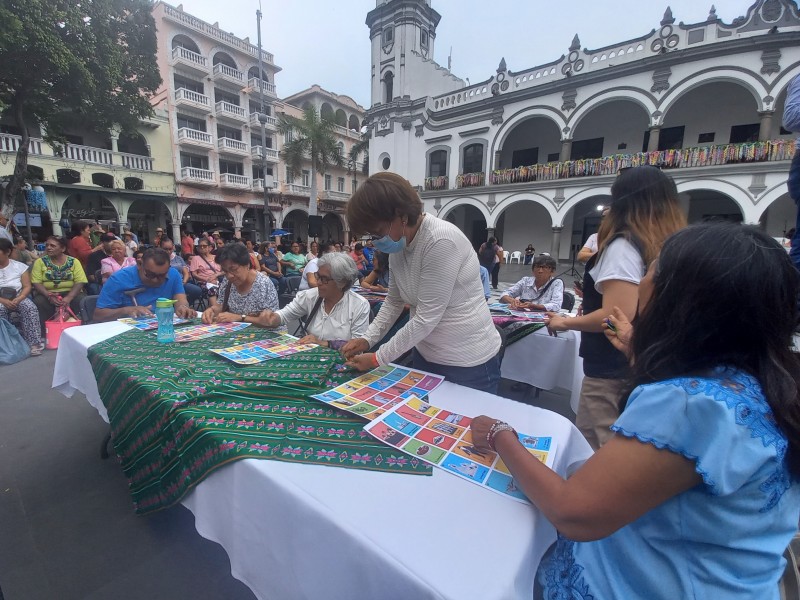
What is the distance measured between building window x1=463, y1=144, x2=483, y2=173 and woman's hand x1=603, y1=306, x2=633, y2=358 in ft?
54.9

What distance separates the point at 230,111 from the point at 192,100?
6.85 ft

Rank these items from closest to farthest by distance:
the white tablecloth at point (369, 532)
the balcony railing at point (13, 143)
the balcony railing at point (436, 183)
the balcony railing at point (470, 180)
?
the white tablecloth at point (369, 532), the balcony railing at point (13, 143), the balcony railing at point (470, 180), the balcony railing at point (436, 183)

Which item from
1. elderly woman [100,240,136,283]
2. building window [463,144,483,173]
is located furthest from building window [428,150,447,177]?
elderly woman [100,240,136,283]

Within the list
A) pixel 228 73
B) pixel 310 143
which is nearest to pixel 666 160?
pixel 310 143

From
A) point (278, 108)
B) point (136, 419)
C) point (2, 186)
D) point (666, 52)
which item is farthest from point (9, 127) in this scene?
point (666, 52)

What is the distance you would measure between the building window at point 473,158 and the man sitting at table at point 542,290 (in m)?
14.1

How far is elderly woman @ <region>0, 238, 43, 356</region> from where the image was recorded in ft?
15.4

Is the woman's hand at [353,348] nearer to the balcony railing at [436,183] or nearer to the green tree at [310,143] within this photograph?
Result: the balcony railing at [436,183]

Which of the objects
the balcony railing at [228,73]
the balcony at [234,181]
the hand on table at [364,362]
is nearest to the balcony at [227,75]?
the balcony railing at [228,73]

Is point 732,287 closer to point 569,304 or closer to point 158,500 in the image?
point 158,500

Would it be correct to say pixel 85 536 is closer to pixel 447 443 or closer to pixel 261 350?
pixel 261 350

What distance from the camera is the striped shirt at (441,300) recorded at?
159 centimetres

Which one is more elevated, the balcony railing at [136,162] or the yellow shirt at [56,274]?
the balcony railing at [136,162]

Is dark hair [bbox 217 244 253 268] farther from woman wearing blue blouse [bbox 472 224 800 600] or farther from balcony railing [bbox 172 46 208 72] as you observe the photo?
balcony railing [bbox 172 46 208 72]
